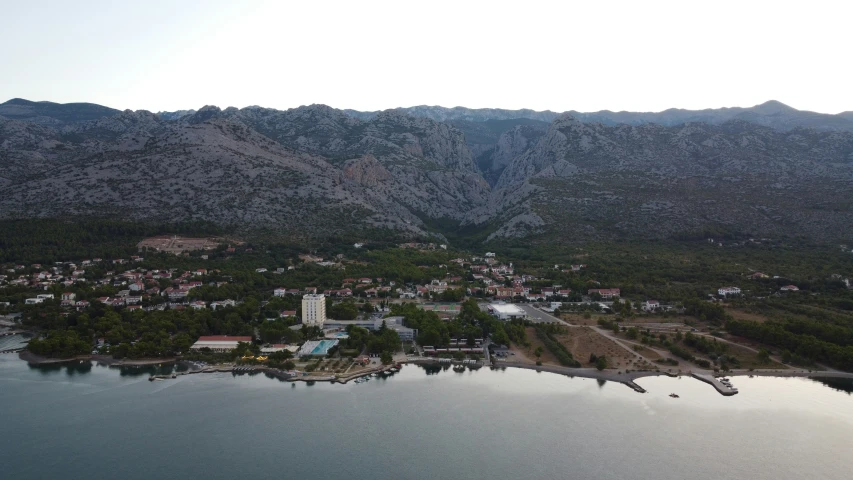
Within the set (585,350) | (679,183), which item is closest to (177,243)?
(585,350)

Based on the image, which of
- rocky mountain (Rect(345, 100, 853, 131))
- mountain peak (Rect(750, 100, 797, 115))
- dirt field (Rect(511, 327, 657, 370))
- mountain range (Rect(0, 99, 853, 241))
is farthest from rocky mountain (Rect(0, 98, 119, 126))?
mountain peak (Rect(750, 100, 797, 115))

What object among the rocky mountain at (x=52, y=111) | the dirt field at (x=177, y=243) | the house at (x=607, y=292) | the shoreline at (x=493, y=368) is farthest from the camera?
the rocky mountain at (x=52, y=111)

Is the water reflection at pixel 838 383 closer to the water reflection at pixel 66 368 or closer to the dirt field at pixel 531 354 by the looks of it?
the dirt field at pixel 531 354

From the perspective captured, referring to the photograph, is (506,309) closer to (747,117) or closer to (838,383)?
(838,383)

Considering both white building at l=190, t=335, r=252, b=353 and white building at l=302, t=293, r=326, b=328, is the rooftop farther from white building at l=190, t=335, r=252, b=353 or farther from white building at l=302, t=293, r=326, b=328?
white building at l=190, t=335, r=252, b=353

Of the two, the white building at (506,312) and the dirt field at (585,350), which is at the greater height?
the white building at (506,312)

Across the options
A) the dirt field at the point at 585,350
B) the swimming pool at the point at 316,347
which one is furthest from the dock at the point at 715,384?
the swimming pool at the point at 316,347
